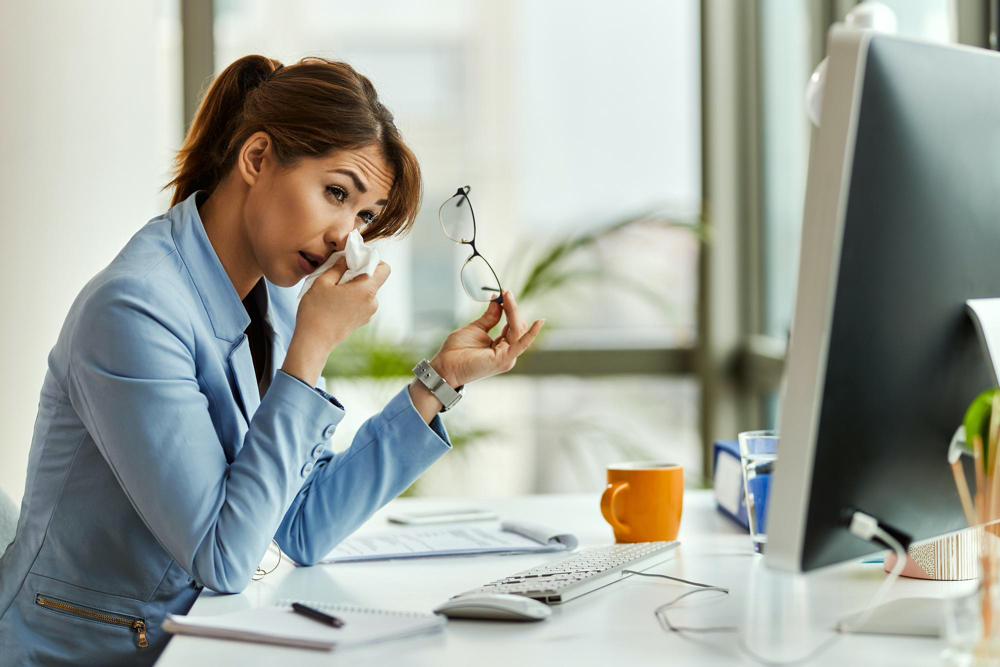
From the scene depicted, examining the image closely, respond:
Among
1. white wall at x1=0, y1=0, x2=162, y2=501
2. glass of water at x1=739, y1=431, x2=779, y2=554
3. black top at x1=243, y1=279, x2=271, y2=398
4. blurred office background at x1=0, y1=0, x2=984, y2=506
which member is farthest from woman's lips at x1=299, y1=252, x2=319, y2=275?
blurred office background at x1=0, y1=0, x2=984, y2=506

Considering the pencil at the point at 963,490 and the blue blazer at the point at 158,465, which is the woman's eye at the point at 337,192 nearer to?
the blue blazer at the point at 158,465

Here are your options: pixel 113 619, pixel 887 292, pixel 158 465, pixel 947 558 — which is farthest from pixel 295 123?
pixel 947 558

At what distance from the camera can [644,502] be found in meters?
1.13

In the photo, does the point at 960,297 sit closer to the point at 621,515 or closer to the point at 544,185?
the point at 621,515

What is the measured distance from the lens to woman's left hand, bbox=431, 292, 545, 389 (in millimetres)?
1210

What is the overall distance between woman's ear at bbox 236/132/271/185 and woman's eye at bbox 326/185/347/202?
0.09 meters

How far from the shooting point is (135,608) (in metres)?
0.99

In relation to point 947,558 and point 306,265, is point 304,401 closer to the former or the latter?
point 306,265

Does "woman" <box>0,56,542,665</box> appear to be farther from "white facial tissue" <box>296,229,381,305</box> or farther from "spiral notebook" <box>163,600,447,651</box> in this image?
"spiral notebook" <box>163,600,447,651</box>

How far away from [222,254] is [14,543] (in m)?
0.43

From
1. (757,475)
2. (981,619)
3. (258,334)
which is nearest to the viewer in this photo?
(981,619)

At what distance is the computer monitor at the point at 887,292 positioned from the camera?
0.60 meters

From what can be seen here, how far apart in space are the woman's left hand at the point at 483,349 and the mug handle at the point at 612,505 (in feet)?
0.71

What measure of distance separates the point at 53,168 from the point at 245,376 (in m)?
0.94
